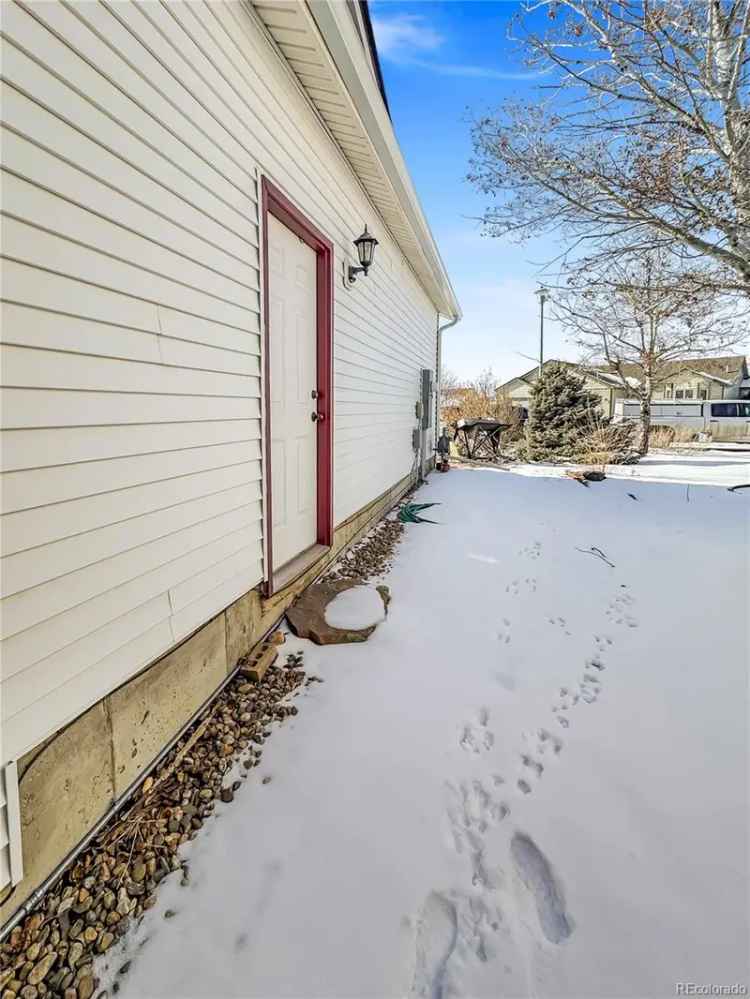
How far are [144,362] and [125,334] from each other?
118 millimetres

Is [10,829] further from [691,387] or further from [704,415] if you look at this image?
[691,387]

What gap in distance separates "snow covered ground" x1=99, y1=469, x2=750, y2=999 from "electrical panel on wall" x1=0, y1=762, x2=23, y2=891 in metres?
0.32

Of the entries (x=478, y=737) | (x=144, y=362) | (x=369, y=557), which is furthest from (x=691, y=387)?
(x=144, y=362)

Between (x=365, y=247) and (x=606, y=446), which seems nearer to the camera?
(x=365, y=247)

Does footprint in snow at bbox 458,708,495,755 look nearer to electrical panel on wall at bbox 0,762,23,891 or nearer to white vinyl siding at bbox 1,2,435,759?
white vinyl siding at bbox 1,2,435,759

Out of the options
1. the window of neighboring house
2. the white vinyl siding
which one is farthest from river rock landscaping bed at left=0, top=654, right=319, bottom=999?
the window of neighboring house

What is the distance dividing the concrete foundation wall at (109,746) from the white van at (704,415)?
18.2 meters

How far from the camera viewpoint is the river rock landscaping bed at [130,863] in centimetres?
121

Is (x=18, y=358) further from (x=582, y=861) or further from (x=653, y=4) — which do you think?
(x=653, y=4)

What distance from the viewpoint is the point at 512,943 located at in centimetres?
129

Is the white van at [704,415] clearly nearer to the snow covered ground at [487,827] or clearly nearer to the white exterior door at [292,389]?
the white exterior door at [292,389]

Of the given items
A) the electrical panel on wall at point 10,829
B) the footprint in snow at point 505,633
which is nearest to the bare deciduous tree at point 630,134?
the footprint in snow at point 505,633

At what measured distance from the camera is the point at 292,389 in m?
3.23

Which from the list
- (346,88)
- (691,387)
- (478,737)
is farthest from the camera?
(691,387)
